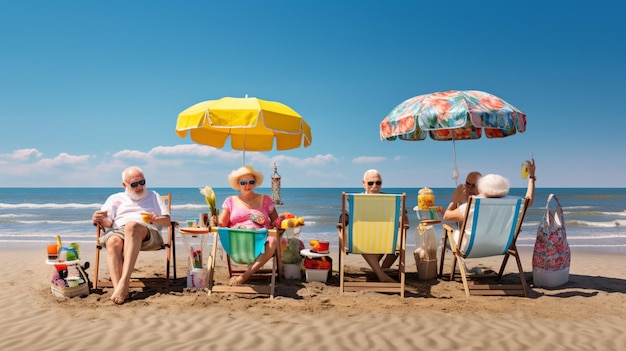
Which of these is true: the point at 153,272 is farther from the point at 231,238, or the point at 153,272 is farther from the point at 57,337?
the point at 57,337

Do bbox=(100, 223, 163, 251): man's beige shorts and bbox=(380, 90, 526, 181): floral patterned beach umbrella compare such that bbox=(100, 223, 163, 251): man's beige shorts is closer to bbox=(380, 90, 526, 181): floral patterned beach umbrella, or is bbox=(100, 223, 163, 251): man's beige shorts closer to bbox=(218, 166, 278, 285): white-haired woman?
bbox=(218, 166, 278, 285): white-haired woman

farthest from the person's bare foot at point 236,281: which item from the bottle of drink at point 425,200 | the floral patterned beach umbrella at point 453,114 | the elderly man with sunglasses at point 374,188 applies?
the floral patterned beach umbrella at point 453,114

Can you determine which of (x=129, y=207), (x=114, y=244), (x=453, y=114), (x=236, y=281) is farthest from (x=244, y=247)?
(x=453, y=114)

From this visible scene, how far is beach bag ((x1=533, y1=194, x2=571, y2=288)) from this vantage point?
198 inches

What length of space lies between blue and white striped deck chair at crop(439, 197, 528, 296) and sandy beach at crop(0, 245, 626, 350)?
0.19 meters

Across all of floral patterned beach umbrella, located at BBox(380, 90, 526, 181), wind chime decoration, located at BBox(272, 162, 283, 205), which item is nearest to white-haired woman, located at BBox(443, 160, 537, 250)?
floral patterned beach umbrella, located at BBox(380, 90, 526, 181)

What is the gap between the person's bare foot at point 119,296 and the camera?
432 centimetres

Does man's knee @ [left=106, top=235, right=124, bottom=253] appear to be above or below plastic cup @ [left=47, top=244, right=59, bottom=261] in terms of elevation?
above

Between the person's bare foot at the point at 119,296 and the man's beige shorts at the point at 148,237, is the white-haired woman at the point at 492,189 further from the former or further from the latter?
the person's bare foot at the point at 119,296

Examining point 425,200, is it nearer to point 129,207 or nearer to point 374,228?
point 374,228

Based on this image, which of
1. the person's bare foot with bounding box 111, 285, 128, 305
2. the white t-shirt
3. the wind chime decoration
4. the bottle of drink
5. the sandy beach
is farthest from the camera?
the wind chime decoration

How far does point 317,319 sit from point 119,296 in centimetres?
179

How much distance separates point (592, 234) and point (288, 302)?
1214cm

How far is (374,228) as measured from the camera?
15.6 ft
